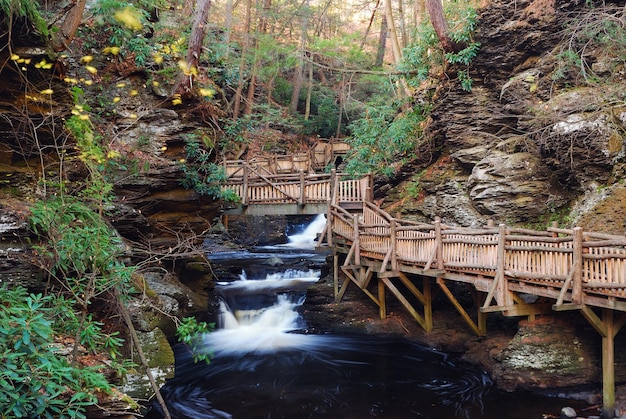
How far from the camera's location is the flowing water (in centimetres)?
926

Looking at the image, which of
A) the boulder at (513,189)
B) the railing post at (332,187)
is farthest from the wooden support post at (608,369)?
the railing post at (332,187)

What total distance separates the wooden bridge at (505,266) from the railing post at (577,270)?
0.05 ft

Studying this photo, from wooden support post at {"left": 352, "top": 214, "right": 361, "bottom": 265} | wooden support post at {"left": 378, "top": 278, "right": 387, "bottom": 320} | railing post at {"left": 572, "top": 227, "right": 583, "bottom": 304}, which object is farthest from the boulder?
railing post at {"left": 572, "top": 227, "right": 583, "bottom": 304}

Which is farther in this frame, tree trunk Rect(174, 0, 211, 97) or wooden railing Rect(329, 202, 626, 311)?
tree trunk Rect(174, 0, 211, 97)

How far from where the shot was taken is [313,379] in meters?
11.0

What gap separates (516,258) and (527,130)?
5.95 meters

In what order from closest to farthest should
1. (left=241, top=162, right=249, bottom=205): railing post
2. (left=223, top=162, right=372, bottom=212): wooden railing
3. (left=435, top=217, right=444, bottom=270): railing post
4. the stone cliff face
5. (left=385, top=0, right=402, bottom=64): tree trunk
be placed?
(left=435, top=217, right=444, bottom=270): railing post < the stone cliff face < (left=223, top=162, right=372, bottom=212): wooden railing < (left=241, top=162, right=249, bottom=205): railing post < (left=385, top=0, right=402, bottom=64): tree trunk

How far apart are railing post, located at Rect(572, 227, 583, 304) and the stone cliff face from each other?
9.69 ft

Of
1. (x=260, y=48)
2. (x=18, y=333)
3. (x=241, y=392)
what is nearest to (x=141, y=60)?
(x=260, y=48)

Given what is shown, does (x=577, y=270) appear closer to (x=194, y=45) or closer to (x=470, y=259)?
(x=470, y=259)

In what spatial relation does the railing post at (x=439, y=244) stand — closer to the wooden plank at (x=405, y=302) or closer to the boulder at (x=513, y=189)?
the wooden plank at (x=405, y=302)

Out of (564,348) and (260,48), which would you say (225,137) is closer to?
(260,48)

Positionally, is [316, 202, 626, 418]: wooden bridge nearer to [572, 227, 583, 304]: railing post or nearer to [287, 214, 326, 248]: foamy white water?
[572, 227, 583, 304]: railing post

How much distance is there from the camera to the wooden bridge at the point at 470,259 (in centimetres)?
799
